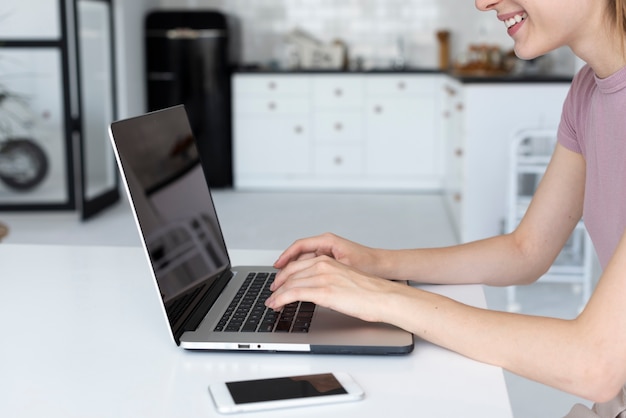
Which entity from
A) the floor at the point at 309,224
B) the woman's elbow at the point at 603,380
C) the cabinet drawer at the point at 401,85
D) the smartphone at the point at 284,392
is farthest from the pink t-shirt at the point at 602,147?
the cabinet drawer at the point at 401,85

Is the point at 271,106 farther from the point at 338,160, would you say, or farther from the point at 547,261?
the point at 547,261

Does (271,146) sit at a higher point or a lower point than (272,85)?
lower

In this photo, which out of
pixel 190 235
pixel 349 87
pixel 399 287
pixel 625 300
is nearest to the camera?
pixel 625 300

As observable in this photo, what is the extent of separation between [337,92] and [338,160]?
0.52m

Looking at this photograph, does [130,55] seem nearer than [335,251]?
No

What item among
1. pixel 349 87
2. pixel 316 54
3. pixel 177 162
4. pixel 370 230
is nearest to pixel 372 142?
pixel 349 87

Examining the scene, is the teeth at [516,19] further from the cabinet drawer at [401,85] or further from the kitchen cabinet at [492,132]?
the cabinet drawer at [401,85]

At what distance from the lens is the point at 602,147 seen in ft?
4.07

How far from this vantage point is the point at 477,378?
900mm

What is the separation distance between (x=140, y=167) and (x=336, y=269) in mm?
276

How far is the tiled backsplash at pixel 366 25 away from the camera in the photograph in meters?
6.83

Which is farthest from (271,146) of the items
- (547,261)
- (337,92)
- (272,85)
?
(547,261)

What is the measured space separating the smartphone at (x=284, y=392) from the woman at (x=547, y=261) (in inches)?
5.1

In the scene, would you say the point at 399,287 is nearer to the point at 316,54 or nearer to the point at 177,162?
the point at 177,162
